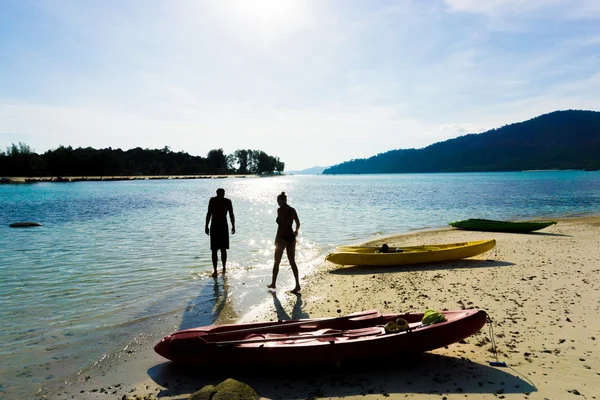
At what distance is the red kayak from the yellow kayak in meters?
6.57

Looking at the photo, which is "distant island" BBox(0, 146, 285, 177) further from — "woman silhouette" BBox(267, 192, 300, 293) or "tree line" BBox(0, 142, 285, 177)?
"woman silhouette" BBox(267, 192, 300, 293)

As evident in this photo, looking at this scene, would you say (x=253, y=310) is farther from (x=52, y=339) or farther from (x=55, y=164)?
(x=55, y=164)

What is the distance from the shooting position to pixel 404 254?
12.7 m

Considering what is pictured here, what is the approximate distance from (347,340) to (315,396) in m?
0.94

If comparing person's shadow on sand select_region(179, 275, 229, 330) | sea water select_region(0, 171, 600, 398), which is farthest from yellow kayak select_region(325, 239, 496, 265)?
person's shadow on sand select_region(179, 275, 229, 330)

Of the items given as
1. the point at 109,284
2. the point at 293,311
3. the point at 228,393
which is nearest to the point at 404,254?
the point at 293,311

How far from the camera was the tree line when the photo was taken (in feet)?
392

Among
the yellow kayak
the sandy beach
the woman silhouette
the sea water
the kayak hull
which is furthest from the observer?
the kayak hull

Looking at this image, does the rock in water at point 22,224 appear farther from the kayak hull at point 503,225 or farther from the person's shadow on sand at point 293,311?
the kayak hull at point 503,225

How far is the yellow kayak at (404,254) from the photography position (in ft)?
41.5

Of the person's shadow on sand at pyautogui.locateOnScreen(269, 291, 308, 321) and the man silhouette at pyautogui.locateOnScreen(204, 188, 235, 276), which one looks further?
the man silhouette at pyautogui.locateOnScreen(204, 188, 235, 276)

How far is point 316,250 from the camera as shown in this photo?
16.6 meters

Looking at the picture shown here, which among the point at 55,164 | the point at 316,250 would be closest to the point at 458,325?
the point at 316,250

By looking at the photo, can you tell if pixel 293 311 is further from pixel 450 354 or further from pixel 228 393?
pixel 228 393
